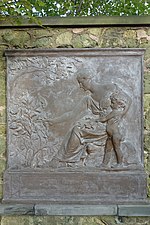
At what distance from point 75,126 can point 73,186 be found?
60cm

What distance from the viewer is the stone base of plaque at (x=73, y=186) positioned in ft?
11.2

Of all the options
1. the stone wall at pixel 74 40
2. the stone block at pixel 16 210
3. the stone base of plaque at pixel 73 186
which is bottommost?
the stone block at pixel 16 210

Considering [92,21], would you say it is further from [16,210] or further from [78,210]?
[16,210]

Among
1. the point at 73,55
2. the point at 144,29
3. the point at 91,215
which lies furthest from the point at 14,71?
the point at 91,215

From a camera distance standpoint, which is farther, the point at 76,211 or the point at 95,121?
the point at 95,121

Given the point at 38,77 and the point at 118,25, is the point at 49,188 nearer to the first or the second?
the point at 38,77

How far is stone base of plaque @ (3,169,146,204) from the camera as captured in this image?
11.2ft

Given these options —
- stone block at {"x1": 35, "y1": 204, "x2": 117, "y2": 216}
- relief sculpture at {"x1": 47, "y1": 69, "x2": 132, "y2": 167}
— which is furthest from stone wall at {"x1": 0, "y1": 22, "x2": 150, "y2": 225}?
stone block at {"x1": 35, "y1": 204, "x2": 117, "y2": 216}

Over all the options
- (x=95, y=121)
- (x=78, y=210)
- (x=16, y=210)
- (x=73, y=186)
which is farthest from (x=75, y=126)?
(x=16, y=210)

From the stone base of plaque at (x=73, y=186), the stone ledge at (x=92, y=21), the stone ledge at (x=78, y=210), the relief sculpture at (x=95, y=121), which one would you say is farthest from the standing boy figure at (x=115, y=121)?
the stone ledge at (x=92, y=21)

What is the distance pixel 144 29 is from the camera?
3492 mm

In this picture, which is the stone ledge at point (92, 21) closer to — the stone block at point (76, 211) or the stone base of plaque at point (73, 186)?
the stone base of plaque at point (73, 186)

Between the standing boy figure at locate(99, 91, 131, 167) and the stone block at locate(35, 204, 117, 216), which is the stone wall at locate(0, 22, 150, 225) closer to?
the standing boy figure at locate(99, 91, 131, 167)

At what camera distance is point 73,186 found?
3451 millimetres
